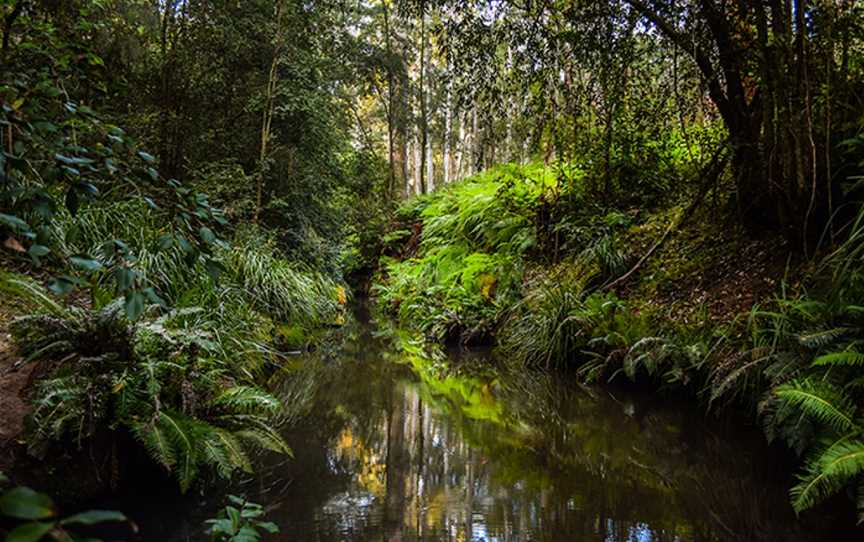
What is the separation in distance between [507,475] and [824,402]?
1716 mm

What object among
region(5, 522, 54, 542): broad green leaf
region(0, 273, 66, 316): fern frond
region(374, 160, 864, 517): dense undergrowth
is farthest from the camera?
region(0, 273, 66, 316): fern frond

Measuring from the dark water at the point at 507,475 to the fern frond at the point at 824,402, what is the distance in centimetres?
47

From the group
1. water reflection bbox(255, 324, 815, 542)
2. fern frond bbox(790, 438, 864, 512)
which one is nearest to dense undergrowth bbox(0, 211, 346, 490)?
water reflection bbox(255, 324, 815, 542)

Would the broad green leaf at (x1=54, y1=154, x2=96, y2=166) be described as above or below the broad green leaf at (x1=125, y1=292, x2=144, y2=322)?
above

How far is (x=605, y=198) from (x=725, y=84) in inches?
95.5

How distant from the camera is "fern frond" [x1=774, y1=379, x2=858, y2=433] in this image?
265 centimetres

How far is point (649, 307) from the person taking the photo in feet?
18.9

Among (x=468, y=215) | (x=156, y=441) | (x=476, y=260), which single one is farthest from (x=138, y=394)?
(x=468, y=215)

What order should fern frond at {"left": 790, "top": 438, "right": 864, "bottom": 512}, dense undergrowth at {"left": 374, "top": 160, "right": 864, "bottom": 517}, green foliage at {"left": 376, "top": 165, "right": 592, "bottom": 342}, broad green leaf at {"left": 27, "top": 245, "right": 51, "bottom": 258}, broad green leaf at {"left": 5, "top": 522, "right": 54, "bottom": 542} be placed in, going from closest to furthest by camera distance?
broad green leaf at {"left": 5, "top": 522, "right": 54, "bottom": 542}
broad green leaf at {"left": 27, "top": 245, "right": 51, "bottom": 258}
fern frond at {"left": 790, "top": 438, "right": 864, "bottom": 512}
dense undergrowth at {"left": 374, "top": 160, "right": 864, "bottom": 517}
green foliage at {"left": 376, "top": 165, "right": 592, "bottom": 342}

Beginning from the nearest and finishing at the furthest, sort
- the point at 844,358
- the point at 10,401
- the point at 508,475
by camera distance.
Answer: the point at 10,401
the point at 844,358
the point at 508,475

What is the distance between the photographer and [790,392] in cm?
277

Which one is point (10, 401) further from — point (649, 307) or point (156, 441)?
point (649, 307)

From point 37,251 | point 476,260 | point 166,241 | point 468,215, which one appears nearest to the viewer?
point 37,251

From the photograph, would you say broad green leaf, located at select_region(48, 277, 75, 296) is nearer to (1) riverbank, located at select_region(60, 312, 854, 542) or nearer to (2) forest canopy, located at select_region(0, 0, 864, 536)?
(2) forest canopy, located at select_region(0, 0, 864, 536)
